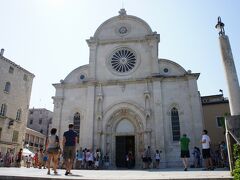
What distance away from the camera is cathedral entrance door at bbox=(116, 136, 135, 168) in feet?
71.4

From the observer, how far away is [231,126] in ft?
25.9

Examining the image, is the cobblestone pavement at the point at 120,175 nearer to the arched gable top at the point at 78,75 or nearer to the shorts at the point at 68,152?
the shorts at the point at 68,152

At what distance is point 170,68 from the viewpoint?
23531 mm

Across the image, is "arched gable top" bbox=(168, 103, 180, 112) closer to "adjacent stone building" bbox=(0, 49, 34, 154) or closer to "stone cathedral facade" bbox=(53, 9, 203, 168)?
"stone cathedral facade" bbox=(53, 9, 203, 168)

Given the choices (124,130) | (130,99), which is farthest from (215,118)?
(124,130)

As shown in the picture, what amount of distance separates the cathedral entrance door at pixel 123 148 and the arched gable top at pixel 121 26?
37.2 feet

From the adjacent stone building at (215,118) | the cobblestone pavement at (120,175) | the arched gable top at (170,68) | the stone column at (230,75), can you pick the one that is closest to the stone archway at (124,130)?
the arched gable top at (170,68)

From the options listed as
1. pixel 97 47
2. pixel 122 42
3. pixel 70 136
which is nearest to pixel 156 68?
pixel 122 42

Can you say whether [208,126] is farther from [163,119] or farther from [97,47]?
[97,47]

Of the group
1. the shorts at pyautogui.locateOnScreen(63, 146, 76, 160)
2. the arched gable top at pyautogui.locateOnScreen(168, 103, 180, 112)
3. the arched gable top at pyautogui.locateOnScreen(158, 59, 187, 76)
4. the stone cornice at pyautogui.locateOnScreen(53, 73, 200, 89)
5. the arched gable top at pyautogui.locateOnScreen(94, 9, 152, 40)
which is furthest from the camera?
the arched gable top at pyautogui.locateOnScreen(94, 9, 152, 40)

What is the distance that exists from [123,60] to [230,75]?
52.8 feet

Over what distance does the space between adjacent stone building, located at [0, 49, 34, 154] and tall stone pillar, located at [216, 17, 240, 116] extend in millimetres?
27641

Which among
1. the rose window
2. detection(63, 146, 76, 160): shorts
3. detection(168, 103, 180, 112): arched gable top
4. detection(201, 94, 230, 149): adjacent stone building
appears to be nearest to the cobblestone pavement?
detection(63, 146, 76, 160): shorts

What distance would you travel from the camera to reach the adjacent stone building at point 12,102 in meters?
29.5
